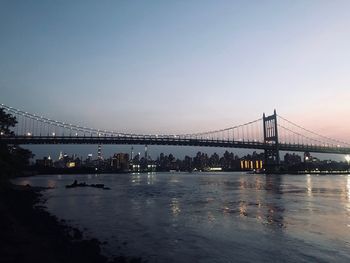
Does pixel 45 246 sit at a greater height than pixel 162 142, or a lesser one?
lesser

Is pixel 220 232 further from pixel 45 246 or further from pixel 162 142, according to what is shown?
pixel 162 142

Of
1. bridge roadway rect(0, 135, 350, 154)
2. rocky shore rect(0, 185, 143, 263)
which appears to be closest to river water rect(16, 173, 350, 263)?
rocky shore rect(0, 185, 143, 263)

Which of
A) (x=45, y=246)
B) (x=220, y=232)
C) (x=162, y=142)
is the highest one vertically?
(x=162, y=142)

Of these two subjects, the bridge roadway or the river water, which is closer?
the river water

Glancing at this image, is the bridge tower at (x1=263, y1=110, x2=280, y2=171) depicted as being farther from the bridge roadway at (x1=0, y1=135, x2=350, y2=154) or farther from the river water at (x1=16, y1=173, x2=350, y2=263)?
the river water at (x1=16, y1=173, x2=350, y2=263)

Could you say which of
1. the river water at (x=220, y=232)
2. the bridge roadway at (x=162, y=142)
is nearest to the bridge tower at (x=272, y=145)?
the bridge roadway at (x=162, y=142)

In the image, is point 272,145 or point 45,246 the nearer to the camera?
point 45,246

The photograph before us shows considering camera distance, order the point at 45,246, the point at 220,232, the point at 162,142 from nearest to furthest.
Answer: the point at 45,246 → the point at 220,232 → the point at 162,142

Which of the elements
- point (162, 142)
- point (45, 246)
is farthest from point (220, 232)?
point (162, 142)

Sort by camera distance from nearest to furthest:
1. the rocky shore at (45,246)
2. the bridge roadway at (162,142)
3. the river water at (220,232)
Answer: the rocky shore at (45,246)
the river water at (220,232)
the bridge roadway at (162,142)

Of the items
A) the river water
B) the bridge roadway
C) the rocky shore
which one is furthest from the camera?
the bridge roadway

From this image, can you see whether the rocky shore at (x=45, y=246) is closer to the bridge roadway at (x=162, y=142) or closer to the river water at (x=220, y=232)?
the river water at (x=220, y=232)

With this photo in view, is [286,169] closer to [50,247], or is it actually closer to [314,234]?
[314,234]

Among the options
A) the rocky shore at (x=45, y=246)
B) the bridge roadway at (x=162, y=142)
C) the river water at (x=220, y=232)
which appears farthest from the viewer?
the bridge roadway at (x=162, y=142)
